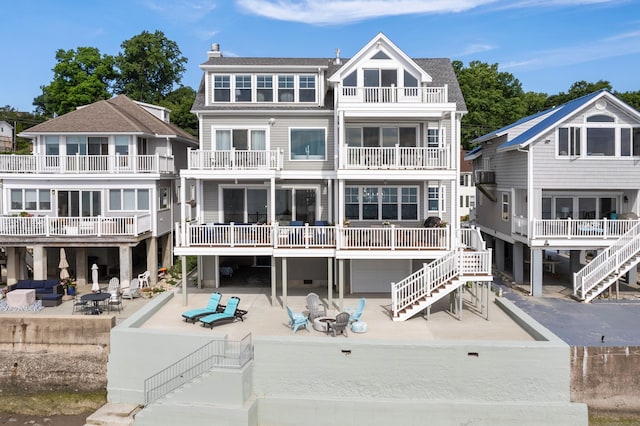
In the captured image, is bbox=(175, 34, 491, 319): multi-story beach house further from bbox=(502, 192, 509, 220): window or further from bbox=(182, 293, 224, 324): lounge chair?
bbox=(502, 192, 509, 220): window

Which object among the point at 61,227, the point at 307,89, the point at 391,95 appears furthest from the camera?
the point at 307,89

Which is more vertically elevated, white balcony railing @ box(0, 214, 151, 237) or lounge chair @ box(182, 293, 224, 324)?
white balcony railing @ box(0, 214, 151, 237)

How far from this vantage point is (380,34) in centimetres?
2142

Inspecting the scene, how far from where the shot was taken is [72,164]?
24.6 metres

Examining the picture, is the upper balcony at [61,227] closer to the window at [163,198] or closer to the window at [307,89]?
the window at [163,198]

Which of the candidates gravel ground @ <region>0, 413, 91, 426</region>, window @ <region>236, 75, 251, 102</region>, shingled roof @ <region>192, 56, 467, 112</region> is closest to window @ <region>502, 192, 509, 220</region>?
shingled roof @ <region>192, 56, 467, 112</region>

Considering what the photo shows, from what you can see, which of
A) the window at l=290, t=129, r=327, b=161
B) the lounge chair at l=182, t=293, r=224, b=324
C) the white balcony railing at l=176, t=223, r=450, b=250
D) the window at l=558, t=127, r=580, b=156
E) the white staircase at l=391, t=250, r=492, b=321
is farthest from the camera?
the window at l=290, t=129, r=327, b=161

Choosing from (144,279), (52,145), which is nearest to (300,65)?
(144,279)

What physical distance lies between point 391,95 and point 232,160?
6.97 m

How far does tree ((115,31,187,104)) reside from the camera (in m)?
56.1

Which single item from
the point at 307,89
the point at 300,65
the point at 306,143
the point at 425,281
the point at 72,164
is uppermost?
the point at 300,65

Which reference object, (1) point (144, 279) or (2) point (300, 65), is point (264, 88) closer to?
(2) point (300, 65)

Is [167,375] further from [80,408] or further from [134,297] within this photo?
[134,297]

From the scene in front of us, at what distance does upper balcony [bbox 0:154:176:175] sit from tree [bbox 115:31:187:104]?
32535 millimetres
